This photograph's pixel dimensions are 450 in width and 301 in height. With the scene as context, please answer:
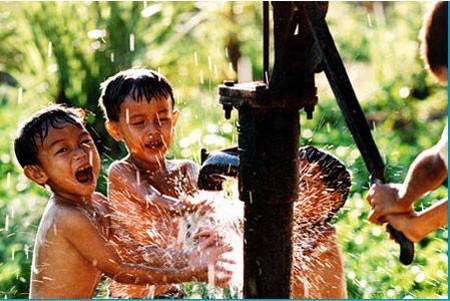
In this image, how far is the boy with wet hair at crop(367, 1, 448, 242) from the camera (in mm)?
2141

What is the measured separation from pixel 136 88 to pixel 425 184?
106 cm

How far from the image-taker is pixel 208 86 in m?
6.76

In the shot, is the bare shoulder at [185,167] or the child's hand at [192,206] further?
the bare shoulder at [185,167]

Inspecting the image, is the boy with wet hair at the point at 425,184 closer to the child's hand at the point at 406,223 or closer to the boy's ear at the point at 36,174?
the child's hand at the point at 406,223

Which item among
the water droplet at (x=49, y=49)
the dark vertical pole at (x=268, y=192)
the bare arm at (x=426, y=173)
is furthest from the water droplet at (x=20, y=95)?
the bare arm at (x=426, y=173)

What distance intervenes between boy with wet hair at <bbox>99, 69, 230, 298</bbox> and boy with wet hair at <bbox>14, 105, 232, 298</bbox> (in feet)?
0.39

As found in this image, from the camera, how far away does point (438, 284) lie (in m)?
3.84

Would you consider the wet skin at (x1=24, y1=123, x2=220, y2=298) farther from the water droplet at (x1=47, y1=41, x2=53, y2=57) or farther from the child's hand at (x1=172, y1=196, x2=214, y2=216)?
the water droplet at (x1=47, y1=41, x2=53, y2=57)

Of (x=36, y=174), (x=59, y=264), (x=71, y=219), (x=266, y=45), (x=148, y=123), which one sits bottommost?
(x=59, y=264)

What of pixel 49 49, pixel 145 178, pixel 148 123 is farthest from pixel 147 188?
pixel 49 49

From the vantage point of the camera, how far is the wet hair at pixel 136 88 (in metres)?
3.08

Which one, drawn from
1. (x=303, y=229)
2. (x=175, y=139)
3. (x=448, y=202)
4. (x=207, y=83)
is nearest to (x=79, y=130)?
(x=303, y=229)

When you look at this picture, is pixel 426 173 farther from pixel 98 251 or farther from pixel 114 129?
pixel 114 129

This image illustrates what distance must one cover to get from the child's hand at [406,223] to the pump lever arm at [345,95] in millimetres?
11
